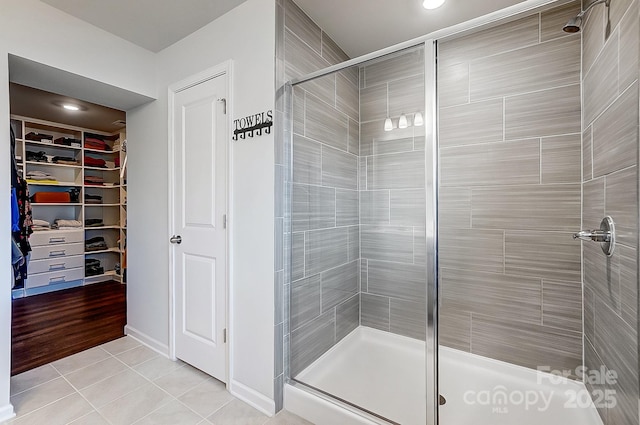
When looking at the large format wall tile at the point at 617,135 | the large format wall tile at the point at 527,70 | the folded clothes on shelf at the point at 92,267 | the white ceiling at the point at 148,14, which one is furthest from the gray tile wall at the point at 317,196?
the folded clothes on shelf at the point at 92,267

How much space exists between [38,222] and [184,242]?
3.46 m

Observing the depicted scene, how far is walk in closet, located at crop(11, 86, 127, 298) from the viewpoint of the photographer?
394cm

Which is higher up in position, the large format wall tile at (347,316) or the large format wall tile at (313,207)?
the large format wall tile at (313,207)

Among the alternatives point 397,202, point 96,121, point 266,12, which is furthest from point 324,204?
point 96,121

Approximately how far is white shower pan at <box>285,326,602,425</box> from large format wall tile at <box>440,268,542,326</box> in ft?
1.12

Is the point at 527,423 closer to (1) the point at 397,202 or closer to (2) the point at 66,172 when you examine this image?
(1) the point at 397,202

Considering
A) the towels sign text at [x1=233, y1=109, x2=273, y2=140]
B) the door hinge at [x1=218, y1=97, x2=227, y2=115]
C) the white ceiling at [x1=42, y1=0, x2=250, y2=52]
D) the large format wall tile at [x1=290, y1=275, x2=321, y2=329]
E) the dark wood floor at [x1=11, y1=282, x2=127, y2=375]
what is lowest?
the dark wood floor at [x1=11, y1=282, x2=127, y2=375]

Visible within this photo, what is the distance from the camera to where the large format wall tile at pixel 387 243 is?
2.11 m

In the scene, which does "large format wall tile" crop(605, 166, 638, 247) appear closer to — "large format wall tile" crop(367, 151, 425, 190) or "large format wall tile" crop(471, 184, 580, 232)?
"large format wall tile" crop(471, 184, 580, 232)

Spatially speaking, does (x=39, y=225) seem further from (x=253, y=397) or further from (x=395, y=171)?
(x=395, y=171)

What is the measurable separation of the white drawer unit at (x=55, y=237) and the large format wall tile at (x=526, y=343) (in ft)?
17.6

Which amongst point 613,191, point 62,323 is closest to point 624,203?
point 613,191

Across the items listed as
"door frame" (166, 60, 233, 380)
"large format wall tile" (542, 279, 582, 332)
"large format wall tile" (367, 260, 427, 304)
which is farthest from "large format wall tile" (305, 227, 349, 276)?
"large format wall tile" (542, 279, 582, 332)

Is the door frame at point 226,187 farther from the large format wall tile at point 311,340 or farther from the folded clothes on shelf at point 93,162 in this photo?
the folded clothes on shelf at point 93,162
